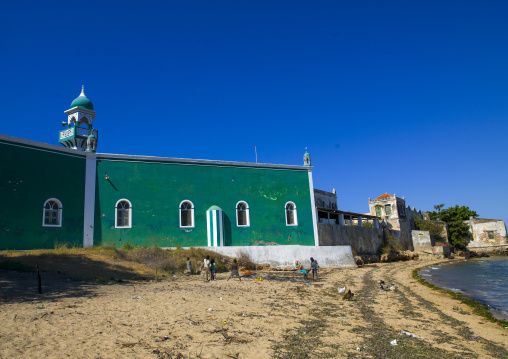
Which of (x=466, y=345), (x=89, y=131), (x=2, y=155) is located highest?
(x=89, y=131)

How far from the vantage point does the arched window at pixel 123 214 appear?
20453 mm

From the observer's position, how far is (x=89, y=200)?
19.8 m

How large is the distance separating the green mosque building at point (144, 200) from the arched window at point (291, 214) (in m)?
0.07

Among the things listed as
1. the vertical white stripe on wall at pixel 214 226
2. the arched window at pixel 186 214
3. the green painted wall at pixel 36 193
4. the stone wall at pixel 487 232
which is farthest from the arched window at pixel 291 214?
the stone wall at pixel 487 232

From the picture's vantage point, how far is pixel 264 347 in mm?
6996

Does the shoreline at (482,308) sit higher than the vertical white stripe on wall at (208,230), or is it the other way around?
the vertical white stripe on wall at (208,230)

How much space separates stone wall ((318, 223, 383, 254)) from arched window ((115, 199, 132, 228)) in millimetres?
13555

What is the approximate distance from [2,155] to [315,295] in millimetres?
15666

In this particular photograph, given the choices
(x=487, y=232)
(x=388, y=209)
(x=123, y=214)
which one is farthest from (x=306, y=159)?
(x=487, y=232)

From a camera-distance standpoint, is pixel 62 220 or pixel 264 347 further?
pixel 62 220

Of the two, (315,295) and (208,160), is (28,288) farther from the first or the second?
(208,160)

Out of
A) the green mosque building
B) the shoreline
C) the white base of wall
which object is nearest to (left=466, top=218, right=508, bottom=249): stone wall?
the white base of wall

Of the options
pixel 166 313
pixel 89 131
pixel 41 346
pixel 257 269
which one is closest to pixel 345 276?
pixel 257 269

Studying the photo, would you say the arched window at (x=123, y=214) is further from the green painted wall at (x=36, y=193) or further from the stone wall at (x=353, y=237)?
the stone wall at (x=353, y=237)
